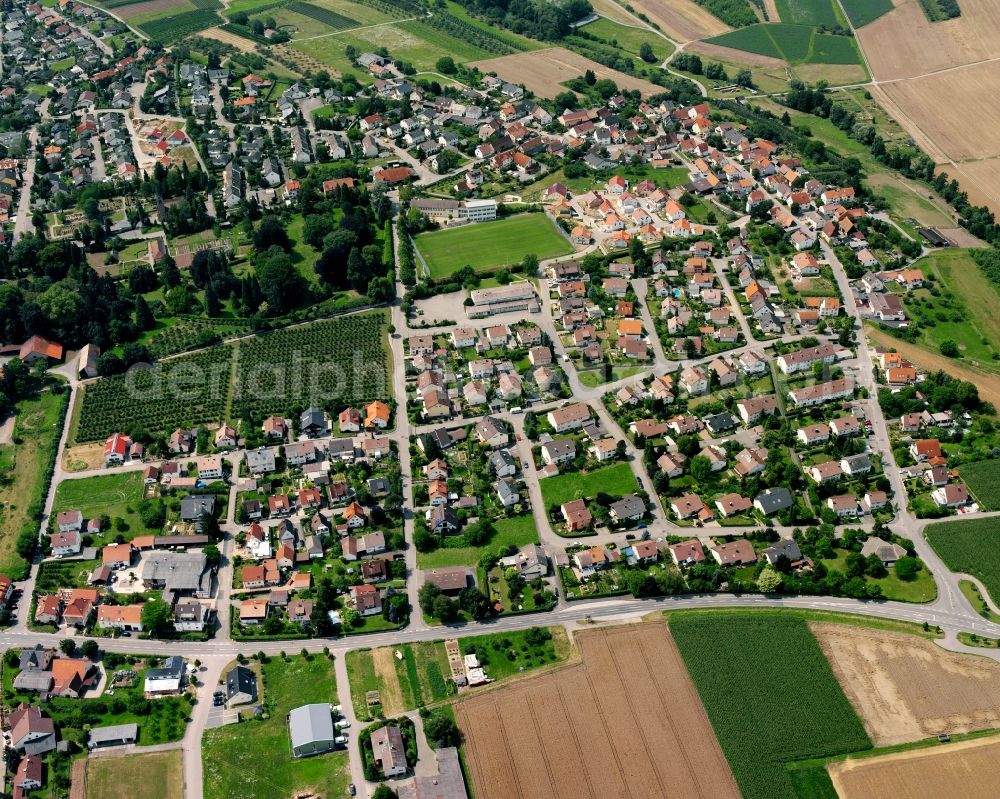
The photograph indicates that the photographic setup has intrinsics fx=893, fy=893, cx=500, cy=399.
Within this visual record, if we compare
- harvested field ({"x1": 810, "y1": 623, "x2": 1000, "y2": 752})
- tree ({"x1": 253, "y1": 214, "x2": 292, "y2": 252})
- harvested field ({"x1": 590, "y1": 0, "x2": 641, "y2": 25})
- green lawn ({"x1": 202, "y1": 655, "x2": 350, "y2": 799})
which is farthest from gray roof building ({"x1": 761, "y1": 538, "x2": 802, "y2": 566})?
harvested field ({"x1": 590, "y1": 0, "x2": 641, "y2": 25})

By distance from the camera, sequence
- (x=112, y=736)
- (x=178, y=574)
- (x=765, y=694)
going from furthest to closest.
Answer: (x=178, y=574) < (x=765, y=694) < (x=112, y=736)

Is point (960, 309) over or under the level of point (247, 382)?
under

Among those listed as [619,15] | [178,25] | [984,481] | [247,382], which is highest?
[178,25]

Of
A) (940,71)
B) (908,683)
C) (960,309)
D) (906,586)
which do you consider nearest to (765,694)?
(908,683)

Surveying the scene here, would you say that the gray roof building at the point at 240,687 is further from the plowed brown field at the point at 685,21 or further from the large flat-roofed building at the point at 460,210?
the plowed brown field at the point at 685,21

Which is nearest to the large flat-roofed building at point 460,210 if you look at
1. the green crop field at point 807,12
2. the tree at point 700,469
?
the tree at point 700,469

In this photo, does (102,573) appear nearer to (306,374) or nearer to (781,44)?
(306,374)

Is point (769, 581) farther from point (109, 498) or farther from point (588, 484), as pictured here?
point (109, 498)
